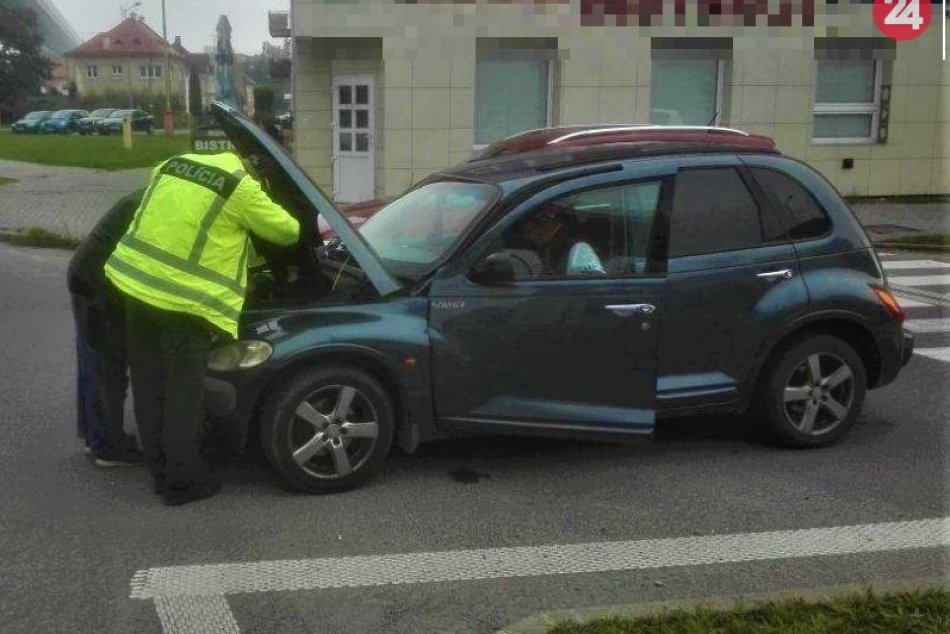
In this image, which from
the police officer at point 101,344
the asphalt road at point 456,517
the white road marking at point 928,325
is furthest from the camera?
the white road marking at point 928,325

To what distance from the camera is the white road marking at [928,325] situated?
934 cm

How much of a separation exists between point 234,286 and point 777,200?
286 cm

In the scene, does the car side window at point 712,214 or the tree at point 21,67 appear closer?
the car side window at point 712,214

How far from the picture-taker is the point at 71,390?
276 inches

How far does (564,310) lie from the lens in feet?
17.2

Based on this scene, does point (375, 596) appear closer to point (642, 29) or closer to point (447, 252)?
point (447, 252)

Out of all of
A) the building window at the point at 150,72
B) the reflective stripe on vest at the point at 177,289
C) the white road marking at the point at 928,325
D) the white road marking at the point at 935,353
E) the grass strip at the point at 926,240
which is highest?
the building window at the point at 150,72

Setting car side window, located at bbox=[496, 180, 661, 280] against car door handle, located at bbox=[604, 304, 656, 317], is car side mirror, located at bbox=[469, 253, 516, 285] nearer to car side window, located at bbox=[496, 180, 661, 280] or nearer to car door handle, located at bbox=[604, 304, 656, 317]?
car side window, located at bbox=[496, 180, 661, 280]

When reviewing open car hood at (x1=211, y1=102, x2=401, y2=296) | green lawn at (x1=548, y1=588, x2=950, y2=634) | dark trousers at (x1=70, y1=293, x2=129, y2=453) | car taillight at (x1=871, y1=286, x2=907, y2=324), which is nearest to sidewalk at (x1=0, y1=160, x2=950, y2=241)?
car taillight at (x1=871, y1=286, x2=907, y2=324)

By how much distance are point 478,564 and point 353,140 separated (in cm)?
1534

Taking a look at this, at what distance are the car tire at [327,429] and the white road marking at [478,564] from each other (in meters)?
0.71

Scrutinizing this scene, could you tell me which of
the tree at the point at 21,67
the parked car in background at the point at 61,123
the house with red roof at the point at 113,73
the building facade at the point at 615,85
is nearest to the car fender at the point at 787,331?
the building facade at the point at 615,85

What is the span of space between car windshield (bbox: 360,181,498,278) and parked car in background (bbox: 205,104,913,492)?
0.06ft

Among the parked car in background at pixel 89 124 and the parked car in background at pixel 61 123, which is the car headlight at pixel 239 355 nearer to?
the parked car in background at pixel 89 124
